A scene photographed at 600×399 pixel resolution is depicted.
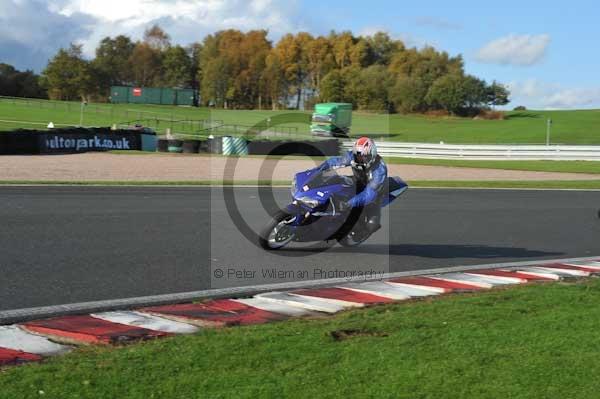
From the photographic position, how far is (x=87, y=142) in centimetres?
3325

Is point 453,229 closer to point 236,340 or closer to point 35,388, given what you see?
point 236,340

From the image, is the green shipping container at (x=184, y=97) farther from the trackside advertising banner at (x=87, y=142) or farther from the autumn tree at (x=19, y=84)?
the trackside advertising banner at (x=87, y=142)

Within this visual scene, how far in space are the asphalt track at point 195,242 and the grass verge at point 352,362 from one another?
76.5 inches

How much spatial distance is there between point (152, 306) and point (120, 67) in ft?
378

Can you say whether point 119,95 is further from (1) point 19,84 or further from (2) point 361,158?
(2) point 361,158

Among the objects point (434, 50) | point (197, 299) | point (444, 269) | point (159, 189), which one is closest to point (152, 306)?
point (197, 299)

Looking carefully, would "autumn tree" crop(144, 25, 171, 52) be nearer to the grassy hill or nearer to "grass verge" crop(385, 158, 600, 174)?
the grassy hill

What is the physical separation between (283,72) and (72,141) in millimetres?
79561

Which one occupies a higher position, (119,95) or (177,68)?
(177,68)

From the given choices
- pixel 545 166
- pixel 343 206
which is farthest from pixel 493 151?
pixel 343 206

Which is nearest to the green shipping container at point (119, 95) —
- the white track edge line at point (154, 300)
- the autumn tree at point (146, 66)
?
the autumn tree at point (146, 66)

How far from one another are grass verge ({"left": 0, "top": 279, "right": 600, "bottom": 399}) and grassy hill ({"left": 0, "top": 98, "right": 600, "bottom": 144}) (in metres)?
49.9

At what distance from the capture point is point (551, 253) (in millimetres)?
10750

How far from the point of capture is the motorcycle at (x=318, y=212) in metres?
8.70
